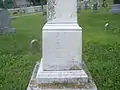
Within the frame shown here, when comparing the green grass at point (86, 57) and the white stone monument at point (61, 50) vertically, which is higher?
the white stone monument at point (61, 50)

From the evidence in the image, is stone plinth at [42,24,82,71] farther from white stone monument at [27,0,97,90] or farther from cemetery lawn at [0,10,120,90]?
cemetery lawn at [0,10,120,90]

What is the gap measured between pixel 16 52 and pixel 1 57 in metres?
0.87

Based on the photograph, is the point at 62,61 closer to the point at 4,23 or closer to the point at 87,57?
the point at 87,57

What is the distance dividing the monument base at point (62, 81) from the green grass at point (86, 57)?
720 mm

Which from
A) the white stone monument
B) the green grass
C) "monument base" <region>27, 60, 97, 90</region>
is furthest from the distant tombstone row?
"monument base" <region>27, 60, 97, 90</region>

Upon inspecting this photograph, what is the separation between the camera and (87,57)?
28.8ft

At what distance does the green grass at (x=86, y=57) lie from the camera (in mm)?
6558

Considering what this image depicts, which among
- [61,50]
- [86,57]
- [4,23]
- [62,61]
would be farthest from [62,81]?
[4,23]

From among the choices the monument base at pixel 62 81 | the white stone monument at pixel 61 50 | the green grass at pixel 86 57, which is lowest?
the green grass at pixel 86 57

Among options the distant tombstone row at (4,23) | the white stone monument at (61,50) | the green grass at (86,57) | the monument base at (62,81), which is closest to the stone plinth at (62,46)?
the white stone monument at (61,50)

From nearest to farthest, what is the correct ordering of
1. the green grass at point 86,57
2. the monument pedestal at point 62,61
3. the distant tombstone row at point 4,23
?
1. the monument pedestal at point 62,61
2. the green grass at point 86,57
3. the distant tombstone row at point 4,23

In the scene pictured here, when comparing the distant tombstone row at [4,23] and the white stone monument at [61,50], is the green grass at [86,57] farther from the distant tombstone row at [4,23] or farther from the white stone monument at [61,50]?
the white stone monument at [61,50]

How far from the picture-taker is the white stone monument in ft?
17.7

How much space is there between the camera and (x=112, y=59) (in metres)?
8.47
